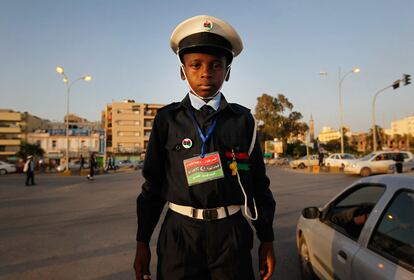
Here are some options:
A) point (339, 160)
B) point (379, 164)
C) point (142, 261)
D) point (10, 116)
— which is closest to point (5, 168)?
point (339, 160)

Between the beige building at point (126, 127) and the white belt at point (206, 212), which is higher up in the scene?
the beige building at point (126, 127)

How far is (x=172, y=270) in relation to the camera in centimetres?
148

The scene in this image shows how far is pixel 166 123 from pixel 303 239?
2648 mm

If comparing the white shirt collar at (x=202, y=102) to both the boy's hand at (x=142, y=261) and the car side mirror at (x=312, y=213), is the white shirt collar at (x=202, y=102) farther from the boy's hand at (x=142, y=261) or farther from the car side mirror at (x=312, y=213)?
the car side mirror at (x=312, y=213)

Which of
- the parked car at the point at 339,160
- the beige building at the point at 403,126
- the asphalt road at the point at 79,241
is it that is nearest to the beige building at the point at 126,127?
the parked car at the point at 339,160

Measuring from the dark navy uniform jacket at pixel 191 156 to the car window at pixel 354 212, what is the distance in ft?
4.11

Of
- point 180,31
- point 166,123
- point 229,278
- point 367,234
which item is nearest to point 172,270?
point 229,278

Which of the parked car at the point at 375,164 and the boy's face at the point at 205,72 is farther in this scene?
the parked car at the point at 375,164

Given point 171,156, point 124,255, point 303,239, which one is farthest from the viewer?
point 124,255

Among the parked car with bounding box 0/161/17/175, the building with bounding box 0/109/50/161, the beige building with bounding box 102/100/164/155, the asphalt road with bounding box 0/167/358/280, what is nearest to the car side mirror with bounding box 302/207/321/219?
the asphalt road with bounding box 0/167/358/280

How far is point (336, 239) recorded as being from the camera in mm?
2582

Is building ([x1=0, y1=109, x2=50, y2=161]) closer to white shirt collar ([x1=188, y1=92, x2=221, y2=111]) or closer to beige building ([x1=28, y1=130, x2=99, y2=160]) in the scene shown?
beige building ([x1=28, y1=130, x2=99, y2=160])

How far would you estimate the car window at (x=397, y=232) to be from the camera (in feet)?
5.94

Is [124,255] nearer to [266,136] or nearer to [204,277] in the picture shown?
[204,277]
